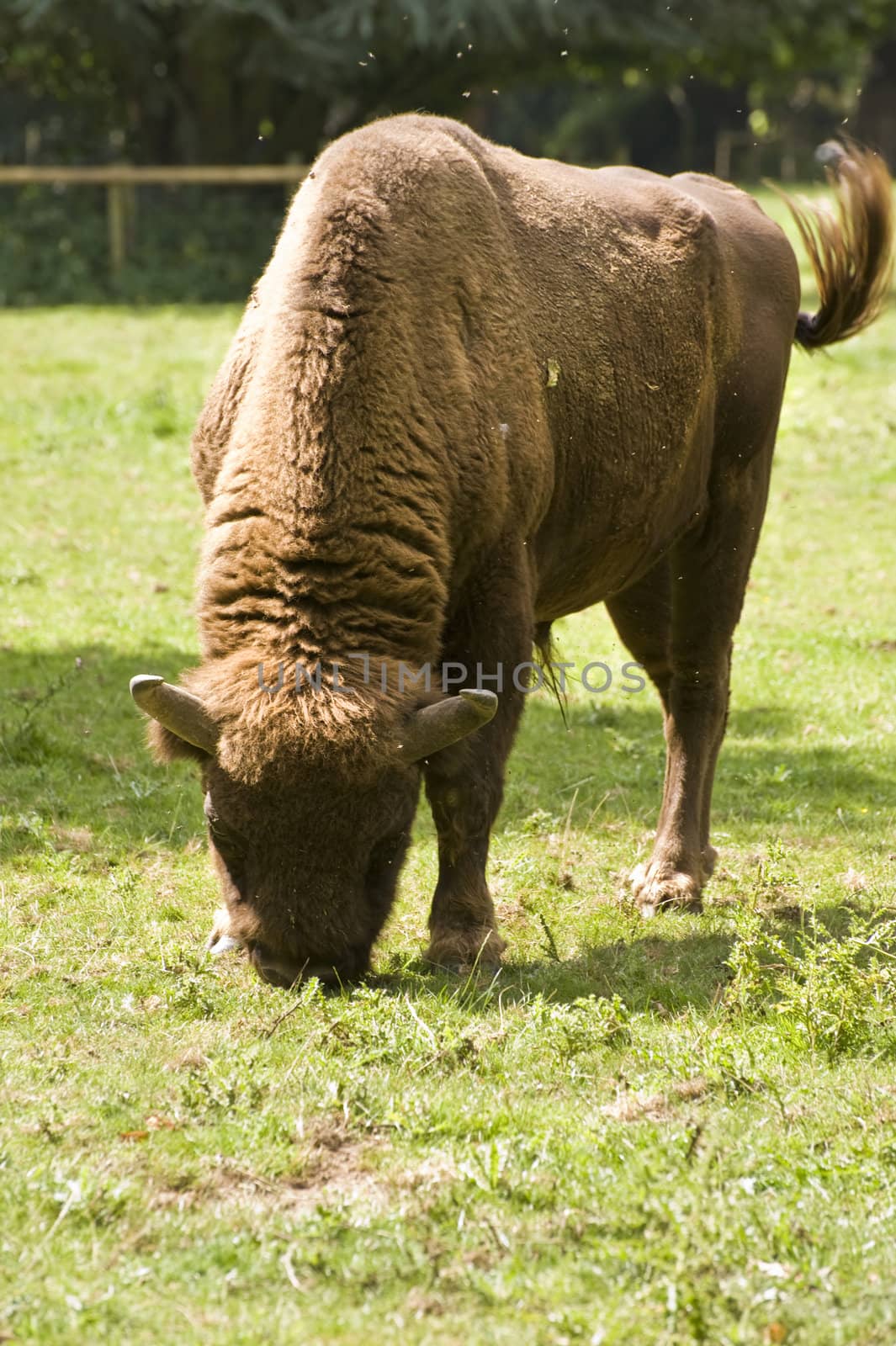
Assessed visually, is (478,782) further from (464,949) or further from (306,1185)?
(306,1185)

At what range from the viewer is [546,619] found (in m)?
6.15

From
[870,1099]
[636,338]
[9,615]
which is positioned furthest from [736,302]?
[9,615]

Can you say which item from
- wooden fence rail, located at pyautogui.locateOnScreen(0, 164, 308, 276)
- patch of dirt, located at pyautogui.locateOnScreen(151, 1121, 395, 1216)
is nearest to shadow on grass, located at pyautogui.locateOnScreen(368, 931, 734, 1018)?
patch of dirt, located at pyautogui.locateOnScreen(151, 1121, 395, 1216)

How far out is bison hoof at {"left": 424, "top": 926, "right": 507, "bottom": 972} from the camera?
16.5ft

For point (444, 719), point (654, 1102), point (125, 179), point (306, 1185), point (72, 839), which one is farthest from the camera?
point (125, 179)

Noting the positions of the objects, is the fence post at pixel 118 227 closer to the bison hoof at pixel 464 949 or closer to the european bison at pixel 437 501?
the european bison at pixel 437 501

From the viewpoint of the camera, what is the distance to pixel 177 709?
14.5 ft

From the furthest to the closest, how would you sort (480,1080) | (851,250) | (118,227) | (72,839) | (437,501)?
(118,227), (851,250), (72,839), (437,501), (480,1080)

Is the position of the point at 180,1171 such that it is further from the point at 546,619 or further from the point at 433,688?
the point at 546,619

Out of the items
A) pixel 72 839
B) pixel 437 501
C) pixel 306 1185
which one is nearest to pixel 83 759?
pixel 72 839

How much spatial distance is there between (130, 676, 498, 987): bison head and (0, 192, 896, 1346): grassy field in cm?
23

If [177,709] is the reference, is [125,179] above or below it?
below

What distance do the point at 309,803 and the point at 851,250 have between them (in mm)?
4325

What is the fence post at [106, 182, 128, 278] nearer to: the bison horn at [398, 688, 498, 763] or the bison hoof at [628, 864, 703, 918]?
the bison hoof at [628, 864, 703, 918]
